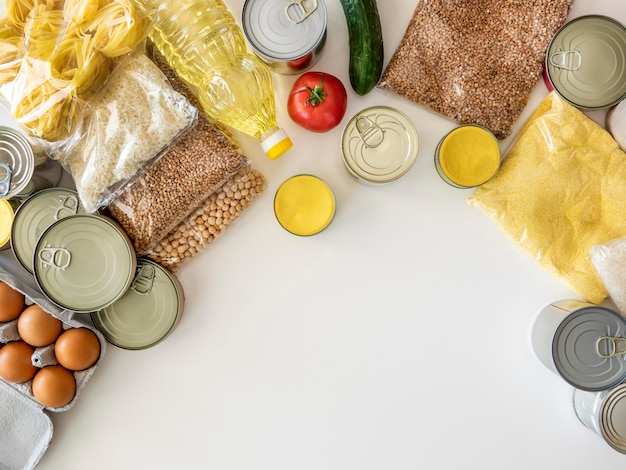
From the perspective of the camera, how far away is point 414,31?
1.18m

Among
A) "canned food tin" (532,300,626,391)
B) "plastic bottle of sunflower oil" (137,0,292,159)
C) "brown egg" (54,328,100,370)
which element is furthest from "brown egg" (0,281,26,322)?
"canned food tin" (532,300,626,391)

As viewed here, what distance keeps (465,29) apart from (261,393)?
0.98 metres

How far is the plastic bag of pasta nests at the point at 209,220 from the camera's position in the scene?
117cm

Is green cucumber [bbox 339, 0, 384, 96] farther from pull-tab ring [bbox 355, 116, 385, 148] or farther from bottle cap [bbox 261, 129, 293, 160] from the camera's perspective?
bottle cap [bbox 261, 129, 293, 160]

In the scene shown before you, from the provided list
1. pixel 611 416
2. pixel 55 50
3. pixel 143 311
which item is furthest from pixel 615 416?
pixel 55 50

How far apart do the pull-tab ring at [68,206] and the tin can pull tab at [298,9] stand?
62 cm

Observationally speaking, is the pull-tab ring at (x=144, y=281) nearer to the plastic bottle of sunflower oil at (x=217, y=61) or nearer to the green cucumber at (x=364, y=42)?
the plastic bottle of sunflower oil at (x=217, y=61)

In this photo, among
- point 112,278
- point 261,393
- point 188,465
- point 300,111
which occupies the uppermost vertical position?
point 300,111

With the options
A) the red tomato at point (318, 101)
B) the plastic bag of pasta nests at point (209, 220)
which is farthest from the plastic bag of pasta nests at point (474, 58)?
the plastic bag of pasta nests at point (209, 220)

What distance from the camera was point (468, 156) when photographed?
1164mm

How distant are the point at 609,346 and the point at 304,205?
728 mm

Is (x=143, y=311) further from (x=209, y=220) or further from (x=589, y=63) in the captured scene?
(x=589, y=63)

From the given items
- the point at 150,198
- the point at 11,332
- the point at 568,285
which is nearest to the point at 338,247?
the point at 150,198

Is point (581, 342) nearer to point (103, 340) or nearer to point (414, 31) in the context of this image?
point (414, 31)
